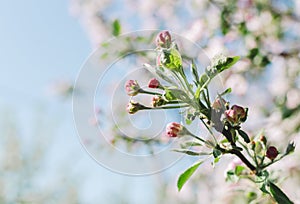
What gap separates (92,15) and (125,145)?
9.82 ft

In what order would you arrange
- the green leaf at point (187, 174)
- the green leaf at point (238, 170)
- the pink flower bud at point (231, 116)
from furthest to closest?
1. the green leaf at point (238, 170)
2. the green leaf at point (187, 174)
3. the pink flower bud at point (231, 116)

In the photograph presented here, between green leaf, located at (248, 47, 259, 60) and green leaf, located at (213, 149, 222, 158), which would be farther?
green leaf, located at (248, 47, 259, 60)

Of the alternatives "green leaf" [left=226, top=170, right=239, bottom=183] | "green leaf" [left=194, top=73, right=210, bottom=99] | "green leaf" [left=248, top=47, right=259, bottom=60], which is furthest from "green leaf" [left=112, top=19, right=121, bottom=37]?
"green leaf" [left=194, top=73, right=210, bottom=99]

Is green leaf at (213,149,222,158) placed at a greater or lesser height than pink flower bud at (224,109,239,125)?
lesser

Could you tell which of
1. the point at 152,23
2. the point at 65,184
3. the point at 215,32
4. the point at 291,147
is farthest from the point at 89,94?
the point at 65,184

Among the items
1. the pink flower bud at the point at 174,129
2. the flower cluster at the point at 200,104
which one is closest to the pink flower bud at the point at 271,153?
the flower cluster at the point at 200,104

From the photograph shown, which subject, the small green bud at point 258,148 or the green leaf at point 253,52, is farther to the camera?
the green leaf at point 253,52

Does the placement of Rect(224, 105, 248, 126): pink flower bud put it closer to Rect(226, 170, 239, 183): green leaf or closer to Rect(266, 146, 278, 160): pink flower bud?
Rect(266, 146, 278, 160): pink flower bud

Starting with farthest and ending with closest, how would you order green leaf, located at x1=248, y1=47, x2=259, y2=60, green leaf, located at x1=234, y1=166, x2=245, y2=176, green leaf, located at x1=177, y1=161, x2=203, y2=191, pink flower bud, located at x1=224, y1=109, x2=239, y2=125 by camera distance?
green leaf, located at x1=248, y1=47, x2=259, y2=60 → green leaf, located at x1=234, y1=166, x2=245, y2=176 → green leaf, located at x1=177, y1=161, x2=203, y2=191 → pink flower bud, located at x1=224, y1=109, x2=239, y2=125

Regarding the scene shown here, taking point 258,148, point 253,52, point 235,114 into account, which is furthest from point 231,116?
point 253,52

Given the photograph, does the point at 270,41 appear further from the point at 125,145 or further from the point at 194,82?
the point at 194,82

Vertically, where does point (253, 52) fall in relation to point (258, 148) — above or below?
above

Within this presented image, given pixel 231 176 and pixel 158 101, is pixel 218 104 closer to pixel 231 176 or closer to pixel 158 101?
pixel 158 101

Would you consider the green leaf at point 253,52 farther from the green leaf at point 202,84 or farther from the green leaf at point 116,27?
the green leaf at point 202,84
